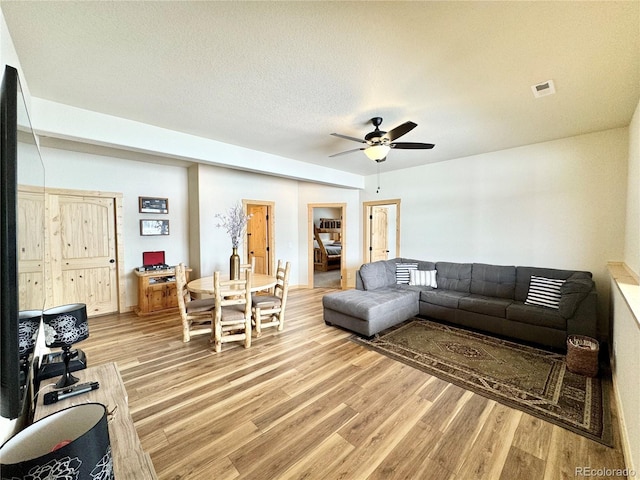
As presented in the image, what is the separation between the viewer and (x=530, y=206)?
415cm

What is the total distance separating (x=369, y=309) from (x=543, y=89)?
9.65ft

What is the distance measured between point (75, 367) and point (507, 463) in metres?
2.91

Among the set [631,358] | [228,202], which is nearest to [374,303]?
[631,358]

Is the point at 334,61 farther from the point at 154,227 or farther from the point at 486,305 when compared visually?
the point at 154,227

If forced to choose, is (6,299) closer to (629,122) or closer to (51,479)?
(51,479)

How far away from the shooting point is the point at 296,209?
6.77 m

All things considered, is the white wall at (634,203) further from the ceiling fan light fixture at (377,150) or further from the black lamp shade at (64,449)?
the black lamp shade at (64,449)

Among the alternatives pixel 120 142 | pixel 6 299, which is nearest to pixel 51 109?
pixel 120 142

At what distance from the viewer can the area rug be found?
214 cm

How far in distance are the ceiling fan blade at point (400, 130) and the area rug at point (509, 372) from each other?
8.28 ft

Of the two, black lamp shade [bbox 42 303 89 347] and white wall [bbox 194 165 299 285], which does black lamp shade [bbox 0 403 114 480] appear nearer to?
black lamp shade [bbox 42 303 89 347]

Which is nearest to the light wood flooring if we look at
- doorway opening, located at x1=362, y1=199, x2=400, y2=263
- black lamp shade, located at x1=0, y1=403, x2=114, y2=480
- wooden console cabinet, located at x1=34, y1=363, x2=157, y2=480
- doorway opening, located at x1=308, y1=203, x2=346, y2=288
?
wooden console cabinet, located at x1=34, y1=363, x2=157, y2=480

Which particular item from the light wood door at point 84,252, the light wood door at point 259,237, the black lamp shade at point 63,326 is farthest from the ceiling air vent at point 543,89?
the light wood door at point 84,252

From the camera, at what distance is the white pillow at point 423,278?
4801 millimetres
